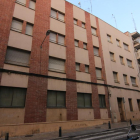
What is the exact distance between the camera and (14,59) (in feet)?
34.9

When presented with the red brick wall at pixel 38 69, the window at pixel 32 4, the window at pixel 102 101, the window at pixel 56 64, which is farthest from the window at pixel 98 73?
the window at pixel 32 4

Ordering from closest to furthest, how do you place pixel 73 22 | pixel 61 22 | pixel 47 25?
pixel 47 25
pixel 61 22
pixel 73 22

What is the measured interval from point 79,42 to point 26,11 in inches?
291

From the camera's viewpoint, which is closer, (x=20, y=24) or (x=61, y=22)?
(x=20, y=24)

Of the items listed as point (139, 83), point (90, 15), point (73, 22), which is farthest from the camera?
point (139, 83)

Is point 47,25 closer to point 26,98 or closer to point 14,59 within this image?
point 14,59

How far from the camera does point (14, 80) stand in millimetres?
9883

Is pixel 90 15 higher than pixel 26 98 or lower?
higher

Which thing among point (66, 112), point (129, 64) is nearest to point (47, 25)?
point (66, 112)

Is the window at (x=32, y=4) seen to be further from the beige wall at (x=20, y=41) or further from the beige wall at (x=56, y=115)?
the beige wall at (x=56, y=115)

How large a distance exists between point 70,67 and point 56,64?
1756 millimetres

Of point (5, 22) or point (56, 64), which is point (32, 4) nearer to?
point (5, 22)

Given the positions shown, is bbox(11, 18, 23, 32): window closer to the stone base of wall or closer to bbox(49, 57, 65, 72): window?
bbox(49, 57, 65, 72): window

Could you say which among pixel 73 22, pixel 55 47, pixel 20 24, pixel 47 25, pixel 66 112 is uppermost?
pixel 73 22
